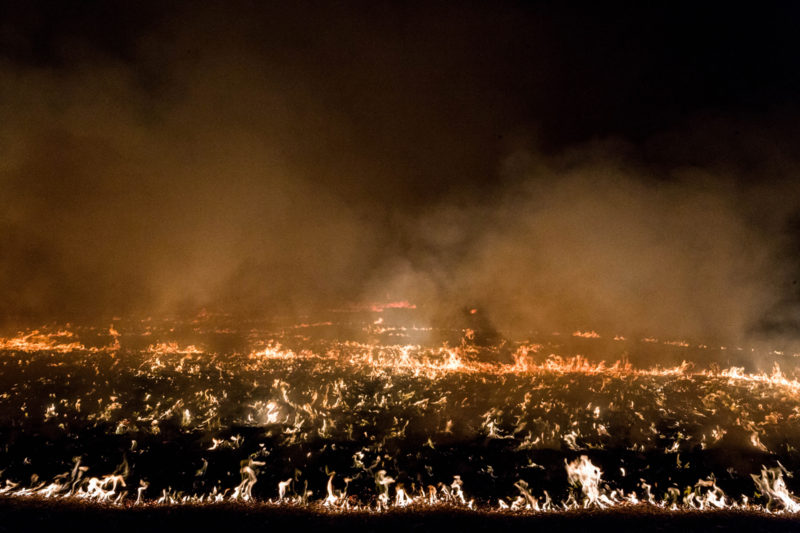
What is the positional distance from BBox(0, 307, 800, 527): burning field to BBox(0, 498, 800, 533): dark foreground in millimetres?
52

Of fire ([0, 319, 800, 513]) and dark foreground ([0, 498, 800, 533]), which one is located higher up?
fire ([0, 319, 800, 513])

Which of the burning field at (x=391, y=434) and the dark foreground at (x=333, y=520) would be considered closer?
the dark foreground at (x=333, y=520)

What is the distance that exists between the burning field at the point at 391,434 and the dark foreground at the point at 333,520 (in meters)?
0.05

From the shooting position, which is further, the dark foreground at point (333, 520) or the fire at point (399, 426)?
the fire at point (399, 426)

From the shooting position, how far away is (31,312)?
10.3m

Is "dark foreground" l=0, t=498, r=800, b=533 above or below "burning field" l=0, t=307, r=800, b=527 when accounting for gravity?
below

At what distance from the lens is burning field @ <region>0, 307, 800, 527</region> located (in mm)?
3928

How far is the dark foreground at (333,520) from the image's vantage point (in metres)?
3.50

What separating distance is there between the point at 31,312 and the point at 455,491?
37.5ft

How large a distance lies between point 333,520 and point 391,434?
4.36 feet

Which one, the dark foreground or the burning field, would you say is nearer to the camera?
the dark foreground

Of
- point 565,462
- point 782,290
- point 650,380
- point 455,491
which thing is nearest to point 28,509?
point 455,491

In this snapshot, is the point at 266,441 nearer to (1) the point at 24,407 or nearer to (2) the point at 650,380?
(1) the point at 24,407

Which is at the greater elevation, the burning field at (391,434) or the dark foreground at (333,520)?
the burning field at (391,434)
